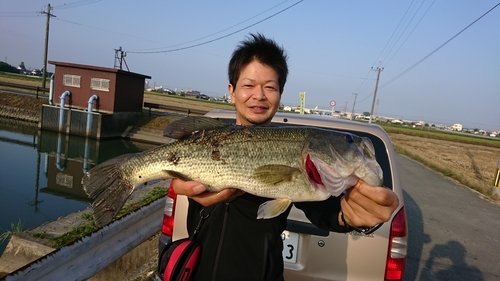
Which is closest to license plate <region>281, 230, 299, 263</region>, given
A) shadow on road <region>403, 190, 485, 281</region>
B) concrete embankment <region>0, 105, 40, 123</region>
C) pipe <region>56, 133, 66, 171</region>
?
shadow on road <region>403, 190, 485, 281</region>

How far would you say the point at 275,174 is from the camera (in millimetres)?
2088

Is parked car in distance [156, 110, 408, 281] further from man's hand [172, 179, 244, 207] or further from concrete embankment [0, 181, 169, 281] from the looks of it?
concrete embankment [0, 181, 169, 281]

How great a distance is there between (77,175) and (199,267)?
1102 centimetres

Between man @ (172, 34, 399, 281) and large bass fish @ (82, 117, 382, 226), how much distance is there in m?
0.11

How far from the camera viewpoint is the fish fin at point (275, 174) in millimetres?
2078

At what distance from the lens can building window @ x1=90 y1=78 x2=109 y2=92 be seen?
2252cm

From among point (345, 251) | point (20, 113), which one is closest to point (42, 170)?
point (345, 251)

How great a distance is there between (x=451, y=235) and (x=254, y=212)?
6675mm

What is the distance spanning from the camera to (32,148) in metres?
15.4

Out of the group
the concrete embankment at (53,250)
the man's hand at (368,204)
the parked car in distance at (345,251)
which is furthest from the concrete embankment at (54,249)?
the man's hand at (368,204)

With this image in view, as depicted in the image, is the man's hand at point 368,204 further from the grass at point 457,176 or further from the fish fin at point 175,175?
the grass at point 457,176

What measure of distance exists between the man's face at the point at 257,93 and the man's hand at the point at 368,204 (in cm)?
86

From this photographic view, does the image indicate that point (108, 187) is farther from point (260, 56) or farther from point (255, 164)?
point (260, 56)

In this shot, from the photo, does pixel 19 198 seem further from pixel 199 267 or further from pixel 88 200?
pixel 199 267
